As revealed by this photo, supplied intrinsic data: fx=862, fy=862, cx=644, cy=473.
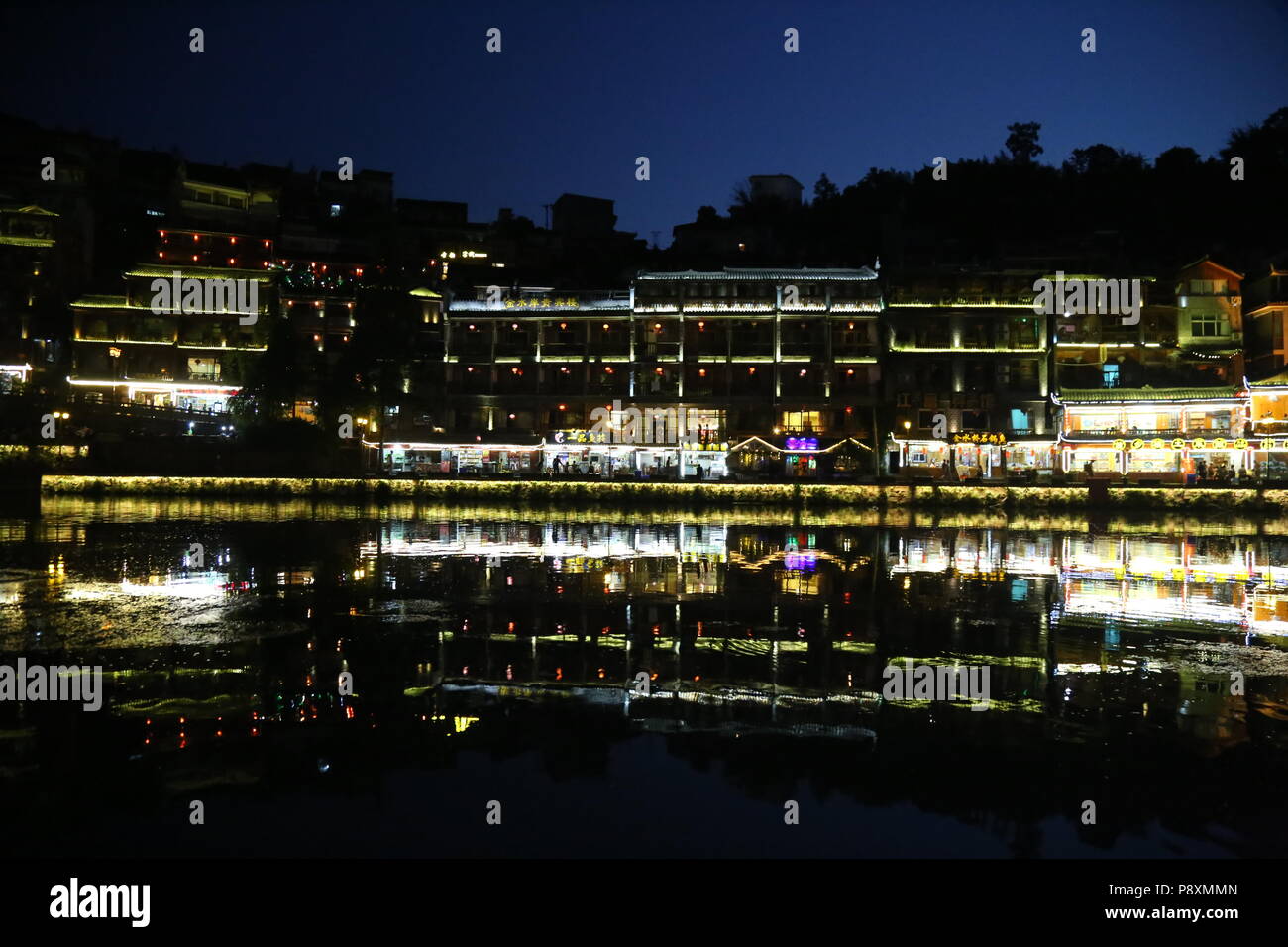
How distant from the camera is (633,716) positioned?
359 inches

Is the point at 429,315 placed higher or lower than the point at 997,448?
higher

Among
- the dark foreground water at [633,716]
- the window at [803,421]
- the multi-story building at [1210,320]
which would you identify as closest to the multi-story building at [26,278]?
the dark foreground water at [633,716]

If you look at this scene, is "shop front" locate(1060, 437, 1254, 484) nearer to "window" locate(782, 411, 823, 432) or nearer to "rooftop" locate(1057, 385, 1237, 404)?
"rooftop" locate(1057, 385, 1237, 404)

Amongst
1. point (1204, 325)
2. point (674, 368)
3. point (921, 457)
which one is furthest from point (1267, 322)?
point (674, 368)

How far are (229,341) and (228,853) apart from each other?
2580 inches

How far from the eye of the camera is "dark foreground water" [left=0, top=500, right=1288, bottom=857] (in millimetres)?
6504

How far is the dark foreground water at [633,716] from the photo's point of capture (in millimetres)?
6504

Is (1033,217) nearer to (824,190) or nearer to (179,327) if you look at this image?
(824,190)

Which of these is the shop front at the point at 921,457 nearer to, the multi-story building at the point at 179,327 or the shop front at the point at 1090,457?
the shop front at the point at 1090,457

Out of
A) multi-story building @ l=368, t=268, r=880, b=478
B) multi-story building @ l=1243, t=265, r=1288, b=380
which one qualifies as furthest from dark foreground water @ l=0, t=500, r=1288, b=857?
multi-story building @ l=1243, t=265, r=1288, b=380

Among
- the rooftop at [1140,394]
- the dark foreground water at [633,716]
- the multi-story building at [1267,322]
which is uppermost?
the multi-story building at [1267,322]
